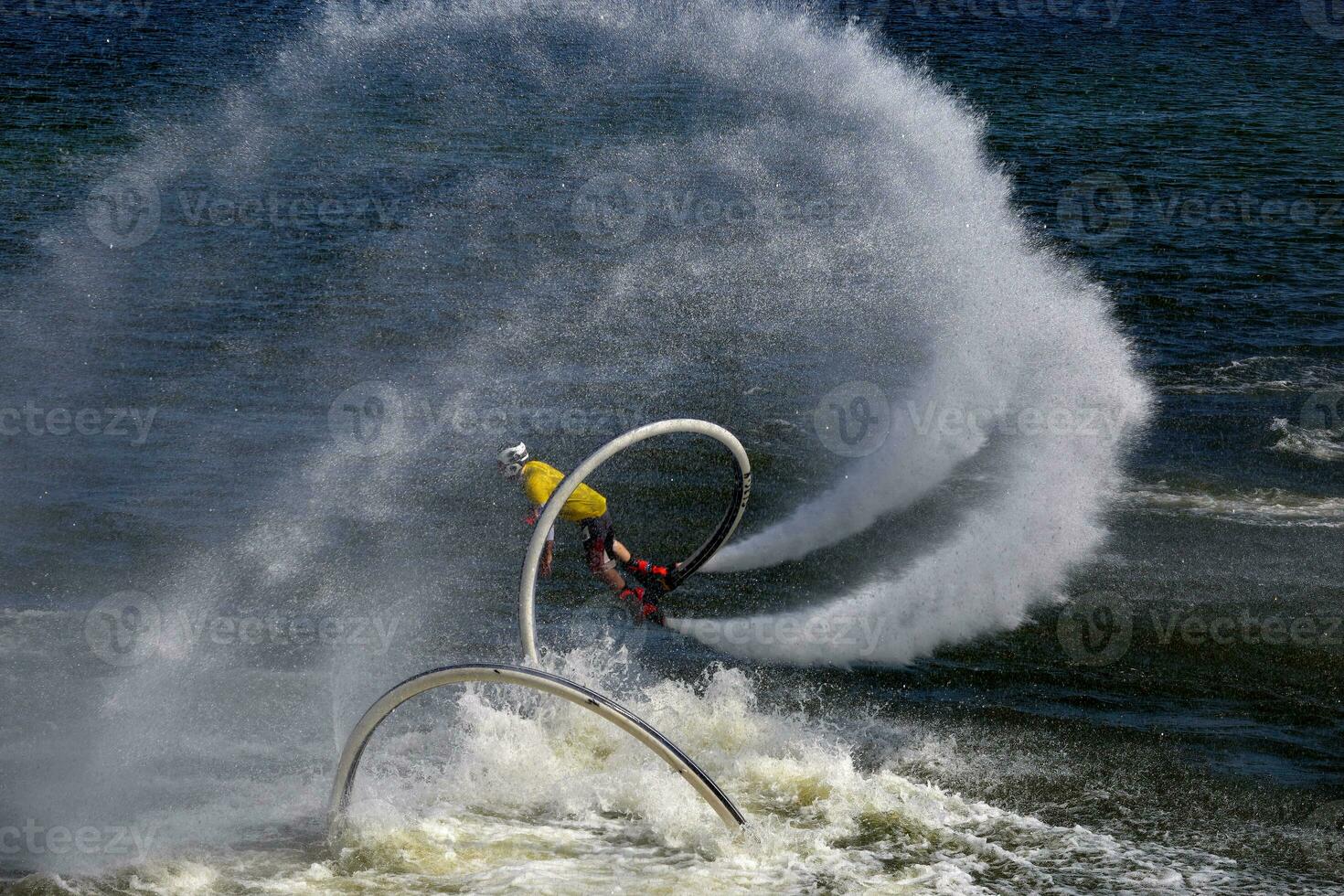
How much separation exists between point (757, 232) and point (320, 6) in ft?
88.8

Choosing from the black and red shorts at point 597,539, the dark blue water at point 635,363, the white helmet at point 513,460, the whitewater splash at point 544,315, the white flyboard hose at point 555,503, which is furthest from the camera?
the whitewater splash at point 544,315

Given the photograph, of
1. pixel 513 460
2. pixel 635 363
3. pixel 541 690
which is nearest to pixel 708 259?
pixel 635 363

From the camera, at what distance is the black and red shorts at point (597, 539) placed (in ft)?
47.4

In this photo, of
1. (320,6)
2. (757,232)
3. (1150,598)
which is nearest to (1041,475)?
(1150,598)

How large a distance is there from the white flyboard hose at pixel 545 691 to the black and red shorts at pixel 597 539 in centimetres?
414

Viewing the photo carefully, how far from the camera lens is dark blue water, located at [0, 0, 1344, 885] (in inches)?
550

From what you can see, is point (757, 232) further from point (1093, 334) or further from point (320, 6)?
point (320, 6)

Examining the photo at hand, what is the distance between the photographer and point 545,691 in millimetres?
10367

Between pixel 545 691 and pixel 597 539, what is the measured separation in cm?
422

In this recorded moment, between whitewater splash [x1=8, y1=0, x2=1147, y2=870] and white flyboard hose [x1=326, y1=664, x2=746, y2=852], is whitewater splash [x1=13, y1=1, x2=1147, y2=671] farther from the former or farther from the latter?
white flyboard hose [x1=326, y1=664, x2=746, y2=852]

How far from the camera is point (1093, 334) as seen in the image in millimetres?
23484

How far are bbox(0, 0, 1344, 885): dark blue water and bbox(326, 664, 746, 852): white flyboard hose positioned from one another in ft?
9.39

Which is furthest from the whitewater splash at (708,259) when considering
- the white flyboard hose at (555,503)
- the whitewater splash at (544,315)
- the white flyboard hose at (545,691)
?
the white flyboard hose at (545,691)

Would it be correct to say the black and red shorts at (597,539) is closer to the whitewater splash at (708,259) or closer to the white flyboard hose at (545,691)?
the whitewater splash at (708,259)
